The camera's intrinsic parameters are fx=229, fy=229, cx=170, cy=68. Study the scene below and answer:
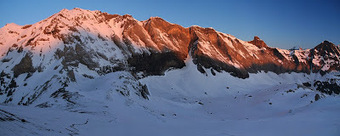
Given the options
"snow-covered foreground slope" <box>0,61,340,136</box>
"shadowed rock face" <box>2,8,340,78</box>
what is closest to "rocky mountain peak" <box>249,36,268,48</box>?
"shadowed rock face" <box>2,8,340,78</box>

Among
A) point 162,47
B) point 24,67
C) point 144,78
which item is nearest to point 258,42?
point 162,47

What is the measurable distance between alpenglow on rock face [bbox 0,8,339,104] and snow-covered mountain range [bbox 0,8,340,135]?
29 centimetres

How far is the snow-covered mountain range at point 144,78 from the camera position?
17078mm

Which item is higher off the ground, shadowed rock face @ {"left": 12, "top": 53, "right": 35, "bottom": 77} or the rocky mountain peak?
the rocky mountain peak

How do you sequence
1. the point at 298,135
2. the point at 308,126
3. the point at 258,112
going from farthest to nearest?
the point at 258,112
the point at 308,126
the point at 298,135

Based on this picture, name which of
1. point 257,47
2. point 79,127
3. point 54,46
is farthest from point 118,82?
point 257,47

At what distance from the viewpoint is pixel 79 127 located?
40.2 ft

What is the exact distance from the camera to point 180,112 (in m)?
34.4

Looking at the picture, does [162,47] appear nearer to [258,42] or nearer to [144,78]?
[144,78]

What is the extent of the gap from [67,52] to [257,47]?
91246mm

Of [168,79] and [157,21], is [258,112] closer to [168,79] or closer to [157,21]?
[168,79]

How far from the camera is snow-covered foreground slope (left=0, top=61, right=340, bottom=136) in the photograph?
12.1 metres

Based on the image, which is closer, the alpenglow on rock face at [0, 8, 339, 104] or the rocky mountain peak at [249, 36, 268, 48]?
the alpenglow on rock face at [0, 8, 339, 104]

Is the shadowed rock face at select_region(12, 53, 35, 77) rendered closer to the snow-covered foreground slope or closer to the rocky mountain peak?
the snow-covered foreground slope
